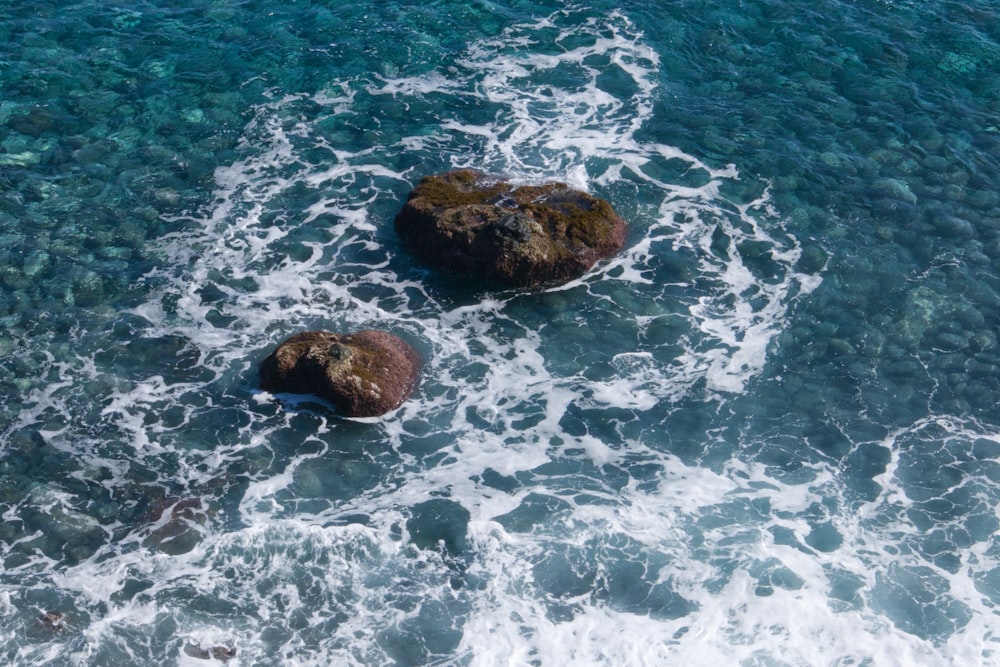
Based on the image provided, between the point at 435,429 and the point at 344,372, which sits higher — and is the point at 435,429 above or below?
below

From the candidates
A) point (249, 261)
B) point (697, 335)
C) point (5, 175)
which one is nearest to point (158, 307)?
point (249, 261)

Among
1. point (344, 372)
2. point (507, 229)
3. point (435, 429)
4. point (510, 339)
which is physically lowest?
point (435, 429)

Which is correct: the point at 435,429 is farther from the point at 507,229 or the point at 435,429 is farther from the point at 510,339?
the point at 507,229

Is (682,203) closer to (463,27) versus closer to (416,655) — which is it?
(463,27)

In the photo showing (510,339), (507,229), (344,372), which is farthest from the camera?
(507,229)

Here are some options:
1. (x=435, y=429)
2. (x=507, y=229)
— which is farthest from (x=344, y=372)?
(x=507, y=229)

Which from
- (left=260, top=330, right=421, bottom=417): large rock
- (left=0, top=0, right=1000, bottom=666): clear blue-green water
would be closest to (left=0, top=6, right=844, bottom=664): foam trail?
(left=0, top=0, right=1000, bottom=666): clear blue-green water

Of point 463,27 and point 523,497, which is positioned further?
point 463,27
